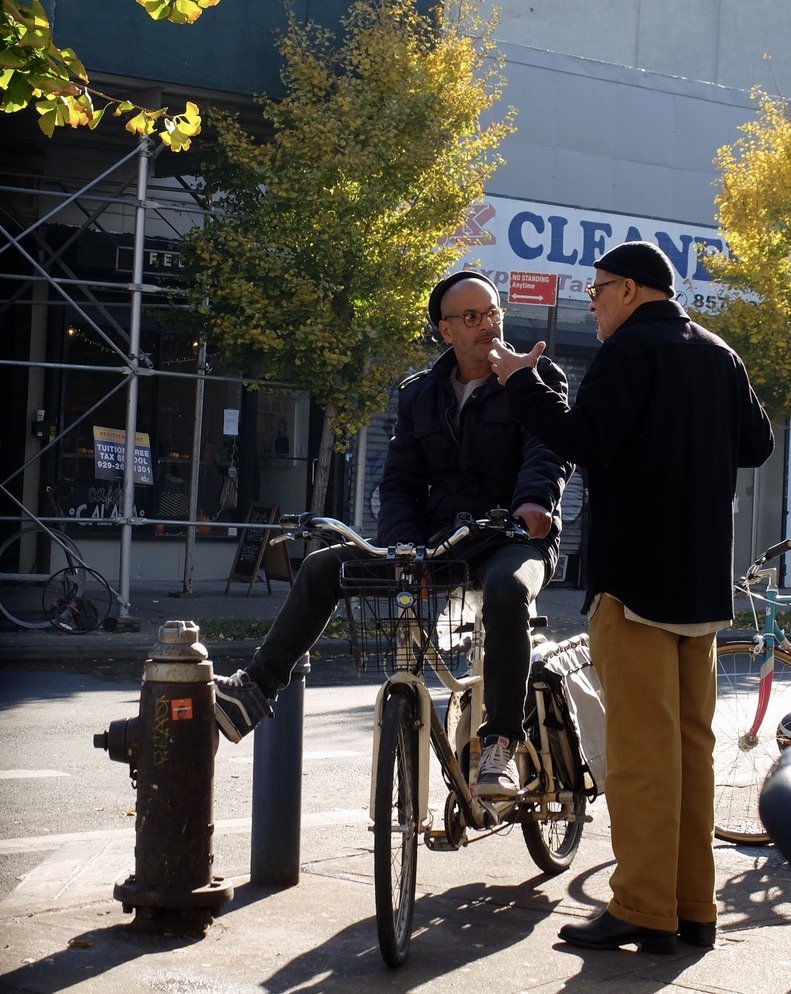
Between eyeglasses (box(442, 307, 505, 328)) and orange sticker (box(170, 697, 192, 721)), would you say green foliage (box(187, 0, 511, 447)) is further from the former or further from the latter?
orange sticker (box(170, 697, 192, 721))

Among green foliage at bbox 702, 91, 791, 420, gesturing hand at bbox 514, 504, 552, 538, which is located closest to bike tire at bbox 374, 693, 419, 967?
gesturing hand at bbox 514, 504, 552, 538

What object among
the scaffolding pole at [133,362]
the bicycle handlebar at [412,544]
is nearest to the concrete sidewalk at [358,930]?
the bicycle handlebar at [412,544]

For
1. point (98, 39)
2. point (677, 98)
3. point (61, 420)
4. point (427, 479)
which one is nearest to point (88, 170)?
point (61, 420)

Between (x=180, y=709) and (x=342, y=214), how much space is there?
450 inches

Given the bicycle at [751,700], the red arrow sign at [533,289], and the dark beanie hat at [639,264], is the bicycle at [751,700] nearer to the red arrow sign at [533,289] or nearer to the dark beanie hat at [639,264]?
the dark beanie hat at [639,264]

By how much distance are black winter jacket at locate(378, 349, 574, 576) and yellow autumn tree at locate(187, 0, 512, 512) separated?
10.0 m

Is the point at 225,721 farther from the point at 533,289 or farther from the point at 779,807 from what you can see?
the point at 533,289

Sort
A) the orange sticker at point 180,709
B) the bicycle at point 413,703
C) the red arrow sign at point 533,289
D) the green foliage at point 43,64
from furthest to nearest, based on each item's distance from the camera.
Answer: the red arrow sign at point 533,289 < the green foliage at point 43,64 < the orange sticker at point 180,709 < the bicycle at point 413,703

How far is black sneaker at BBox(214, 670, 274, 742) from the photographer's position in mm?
4445

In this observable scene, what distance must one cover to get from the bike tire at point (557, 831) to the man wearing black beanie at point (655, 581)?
72cm

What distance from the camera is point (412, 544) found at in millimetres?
4227

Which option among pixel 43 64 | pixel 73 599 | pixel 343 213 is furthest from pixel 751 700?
pixel 343 213

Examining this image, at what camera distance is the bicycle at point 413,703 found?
158 inches

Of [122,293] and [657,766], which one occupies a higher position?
[122,293]
